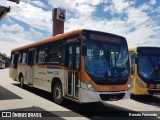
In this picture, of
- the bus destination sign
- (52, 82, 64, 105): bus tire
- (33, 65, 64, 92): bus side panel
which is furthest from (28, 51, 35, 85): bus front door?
the bus destination sign

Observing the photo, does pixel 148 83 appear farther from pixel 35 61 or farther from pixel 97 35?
pixel 35 61

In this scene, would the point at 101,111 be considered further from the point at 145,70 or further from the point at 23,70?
the point at 23,70

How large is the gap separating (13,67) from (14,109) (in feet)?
34.0

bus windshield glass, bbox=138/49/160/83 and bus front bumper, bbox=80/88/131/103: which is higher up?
bus windshield glass, bbox=138/49/160/83

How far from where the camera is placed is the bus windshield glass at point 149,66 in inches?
439

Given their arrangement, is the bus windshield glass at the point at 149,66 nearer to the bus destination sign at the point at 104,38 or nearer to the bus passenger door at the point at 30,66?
the bus destination sign at the point at 104,38

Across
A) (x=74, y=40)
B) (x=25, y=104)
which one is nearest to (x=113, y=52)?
(x=74, y=40)

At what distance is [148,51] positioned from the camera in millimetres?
11523

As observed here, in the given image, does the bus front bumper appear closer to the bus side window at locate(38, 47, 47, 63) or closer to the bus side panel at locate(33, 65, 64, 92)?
the bus side panel at locate(33, 65, 64, 92)

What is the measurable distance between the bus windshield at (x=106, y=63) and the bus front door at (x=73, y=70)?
1.63ft

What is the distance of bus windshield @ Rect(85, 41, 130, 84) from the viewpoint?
8266 millimetres

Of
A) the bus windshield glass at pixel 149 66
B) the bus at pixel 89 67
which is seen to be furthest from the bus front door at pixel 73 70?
the bus windshield glass at pixel 149 66

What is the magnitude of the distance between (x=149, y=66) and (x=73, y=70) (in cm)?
433

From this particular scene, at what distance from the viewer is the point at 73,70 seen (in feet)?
29.0
